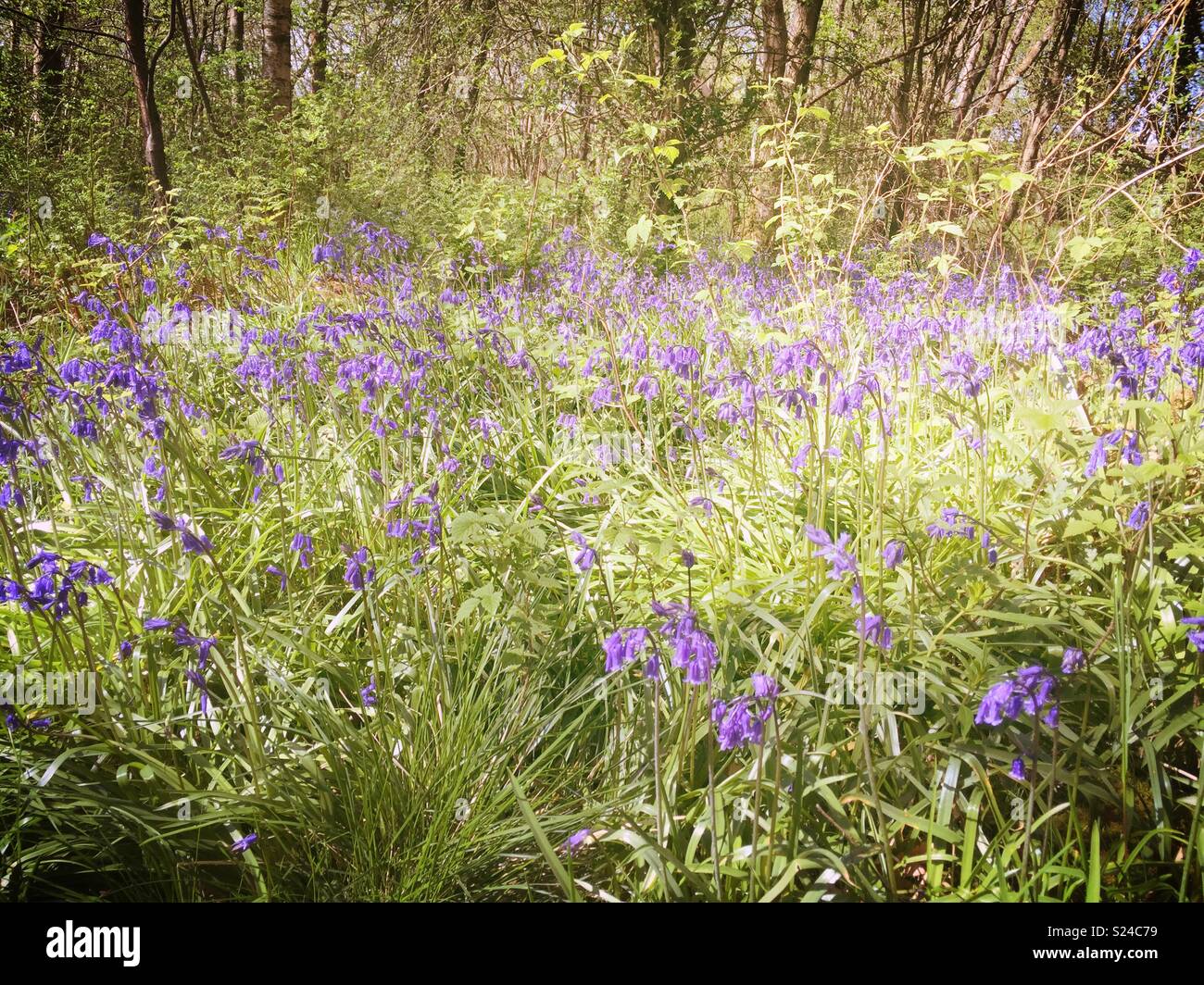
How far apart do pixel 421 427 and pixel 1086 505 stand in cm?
218

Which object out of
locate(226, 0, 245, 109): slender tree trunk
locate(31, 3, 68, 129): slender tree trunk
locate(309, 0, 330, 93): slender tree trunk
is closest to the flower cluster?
locate(31, 3, 68, 129): slender tree trunk

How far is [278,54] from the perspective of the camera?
908 cm

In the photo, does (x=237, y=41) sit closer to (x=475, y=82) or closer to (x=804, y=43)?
(x=475, y=82)

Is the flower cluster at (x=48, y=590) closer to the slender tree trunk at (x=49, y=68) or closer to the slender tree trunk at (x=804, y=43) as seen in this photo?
the slender tree trunk at (x=49, y=68)

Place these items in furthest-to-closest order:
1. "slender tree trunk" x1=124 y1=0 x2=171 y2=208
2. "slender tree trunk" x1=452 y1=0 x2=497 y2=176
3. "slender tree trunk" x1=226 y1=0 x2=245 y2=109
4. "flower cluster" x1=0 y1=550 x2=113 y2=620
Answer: "slender tree trunk" x1=226 y1=0 x2=245 y2=109
"slender tree trunk" x1=452 y1=0 x2=497 y2=176
"slender tree trunk" x1=124 y1=0 x2=171 y2=208
"flower cluster" x1=0 y1=550 x2=113 y2=620

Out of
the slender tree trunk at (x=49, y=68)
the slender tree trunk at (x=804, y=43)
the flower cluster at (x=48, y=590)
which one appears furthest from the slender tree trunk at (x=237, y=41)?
the flower cluster at (x=48, y=590)

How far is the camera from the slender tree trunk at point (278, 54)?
8.89 metres

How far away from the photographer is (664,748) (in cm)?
186

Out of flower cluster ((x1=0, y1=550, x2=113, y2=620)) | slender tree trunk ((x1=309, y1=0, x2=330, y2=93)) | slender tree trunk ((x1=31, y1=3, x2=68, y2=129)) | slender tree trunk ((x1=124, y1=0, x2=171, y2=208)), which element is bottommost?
flower cluster ((x1=0, y1=550, x2=113, y2=620))

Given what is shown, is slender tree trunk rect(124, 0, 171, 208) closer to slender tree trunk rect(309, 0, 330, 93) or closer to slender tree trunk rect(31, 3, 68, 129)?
slender tree trunk rect(31, 3, 68, 129)

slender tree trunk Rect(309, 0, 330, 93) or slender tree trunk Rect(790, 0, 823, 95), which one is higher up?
slender tree trunk Rect(309, 0, 330, 93)

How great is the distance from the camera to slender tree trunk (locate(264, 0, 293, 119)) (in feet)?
29.2

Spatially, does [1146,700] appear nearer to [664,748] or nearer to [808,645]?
[808,645]

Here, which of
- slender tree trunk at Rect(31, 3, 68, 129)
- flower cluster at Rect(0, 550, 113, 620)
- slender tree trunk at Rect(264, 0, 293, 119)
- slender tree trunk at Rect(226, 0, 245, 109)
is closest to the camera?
flower cluster at Rect(0, 550, 113, 620)
